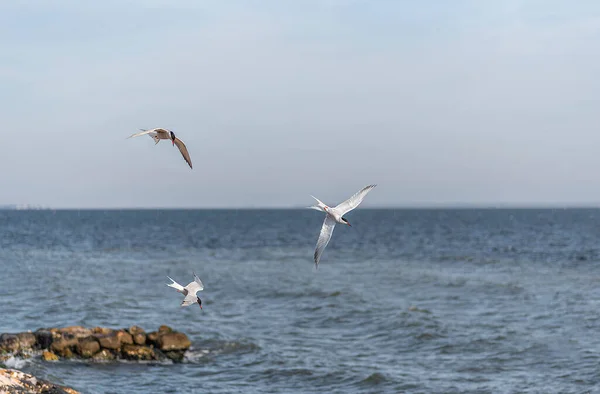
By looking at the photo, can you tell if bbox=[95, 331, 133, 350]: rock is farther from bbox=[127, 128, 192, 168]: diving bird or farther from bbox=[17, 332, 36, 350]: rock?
bbox=[127, 128, 192, 168]: diving bird

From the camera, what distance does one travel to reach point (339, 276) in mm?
49781

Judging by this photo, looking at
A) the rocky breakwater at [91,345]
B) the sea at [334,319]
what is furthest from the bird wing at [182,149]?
the rocky breakwater at [91,345]

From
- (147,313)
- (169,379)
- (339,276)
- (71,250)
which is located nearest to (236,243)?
(71,250)

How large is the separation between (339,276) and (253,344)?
73.9ft

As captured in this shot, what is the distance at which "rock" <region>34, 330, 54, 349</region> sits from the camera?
23766 millimetres

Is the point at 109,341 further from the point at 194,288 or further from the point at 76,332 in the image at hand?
the point at 194,288

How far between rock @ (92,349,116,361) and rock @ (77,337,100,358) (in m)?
0.13

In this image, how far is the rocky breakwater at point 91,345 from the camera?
2339 cm

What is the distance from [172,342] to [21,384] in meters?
13.4

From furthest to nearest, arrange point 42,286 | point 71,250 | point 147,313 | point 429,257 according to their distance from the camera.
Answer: point 71,250 < point 429,257 < point 42,286 < point 147,313

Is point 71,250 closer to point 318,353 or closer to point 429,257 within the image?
point 429,257

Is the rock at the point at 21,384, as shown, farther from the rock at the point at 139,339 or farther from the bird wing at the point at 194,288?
the rock at the point at 139,339

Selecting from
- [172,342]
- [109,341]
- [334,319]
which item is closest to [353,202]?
[109,341]

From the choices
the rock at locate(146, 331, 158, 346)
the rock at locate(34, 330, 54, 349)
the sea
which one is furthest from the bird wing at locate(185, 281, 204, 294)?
the rock at locate(146, 331, 158, 346)
